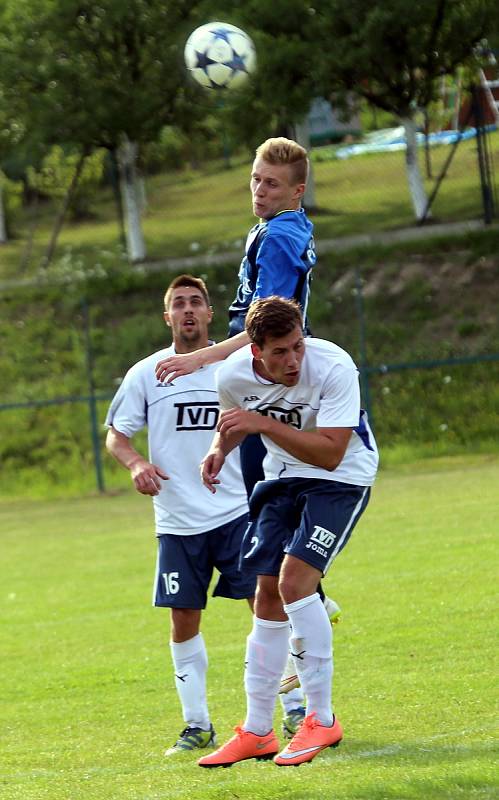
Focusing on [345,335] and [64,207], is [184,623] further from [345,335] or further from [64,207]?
[64,207]

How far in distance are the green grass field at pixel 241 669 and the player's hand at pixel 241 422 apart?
1336mm

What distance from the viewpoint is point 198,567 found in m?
6.54

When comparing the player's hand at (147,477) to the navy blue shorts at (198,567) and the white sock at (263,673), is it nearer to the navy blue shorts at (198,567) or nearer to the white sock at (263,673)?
the navy blue shorts at (198,567)

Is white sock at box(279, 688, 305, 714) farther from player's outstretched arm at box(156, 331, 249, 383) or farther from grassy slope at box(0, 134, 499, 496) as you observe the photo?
grassy slope at box(0, 134, 499, 496)

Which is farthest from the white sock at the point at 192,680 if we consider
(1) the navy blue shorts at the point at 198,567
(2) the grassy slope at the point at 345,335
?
(2) the grassy slope at the point at 345,335

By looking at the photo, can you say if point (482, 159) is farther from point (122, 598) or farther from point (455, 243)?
point (122, 598)

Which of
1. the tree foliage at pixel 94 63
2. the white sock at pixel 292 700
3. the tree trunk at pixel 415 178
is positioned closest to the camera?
the white sock at pixel 292 700

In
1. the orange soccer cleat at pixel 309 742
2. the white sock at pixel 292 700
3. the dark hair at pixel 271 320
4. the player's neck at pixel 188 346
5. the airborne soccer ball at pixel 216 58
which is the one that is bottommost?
the white sock at pixel 292 700

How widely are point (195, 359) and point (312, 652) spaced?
1344 mm

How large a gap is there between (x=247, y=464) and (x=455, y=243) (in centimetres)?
1990

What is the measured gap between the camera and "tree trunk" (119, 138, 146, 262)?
30.1 meters

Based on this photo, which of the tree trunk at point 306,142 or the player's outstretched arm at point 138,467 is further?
the tree trunk at point 306,142

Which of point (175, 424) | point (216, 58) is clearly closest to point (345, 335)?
point (216, 58)

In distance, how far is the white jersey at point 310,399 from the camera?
207 inches
